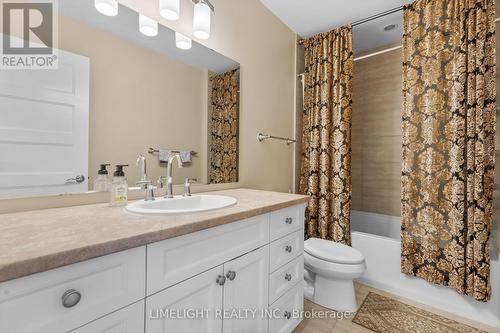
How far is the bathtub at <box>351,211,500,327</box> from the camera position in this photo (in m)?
1.54

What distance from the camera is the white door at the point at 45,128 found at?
88 centimetres

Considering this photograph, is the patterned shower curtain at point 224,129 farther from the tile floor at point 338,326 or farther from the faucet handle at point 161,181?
the tile floor at point 338,326

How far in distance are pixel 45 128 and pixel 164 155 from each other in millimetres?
534

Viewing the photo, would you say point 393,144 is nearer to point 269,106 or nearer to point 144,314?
point 269,106

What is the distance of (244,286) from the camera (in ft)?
3.41

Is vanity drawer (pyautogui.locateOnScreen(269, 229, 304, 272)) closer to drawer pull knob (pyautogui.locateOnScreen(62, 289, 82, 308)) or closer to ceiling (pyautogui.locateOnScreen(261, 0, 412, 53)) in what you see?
drawer pull knob (pyautogui.locateOnScreen(62, 289, 82, 308))

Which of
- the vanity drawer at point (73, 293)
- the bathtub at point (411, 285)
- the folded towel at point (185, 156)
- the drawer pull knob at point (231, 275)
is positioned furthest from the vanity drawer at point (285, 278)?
the bathtub at point (411, 285)

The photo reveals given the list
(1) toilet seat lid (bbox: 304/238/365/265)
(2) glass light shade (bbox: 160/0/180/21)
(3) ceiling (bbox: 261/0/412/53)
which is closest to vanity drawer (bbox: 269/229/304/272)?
(1) toilet seat lid (bbox: 304/238/365/265)

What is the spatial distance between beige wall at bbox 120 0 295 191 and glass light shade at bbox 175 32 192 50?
36 mm

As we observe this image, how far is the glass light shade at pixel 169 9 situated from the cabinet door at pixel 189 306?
4.21ft

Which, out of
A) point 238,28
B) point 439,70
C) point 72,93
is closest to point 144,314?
point 72,93

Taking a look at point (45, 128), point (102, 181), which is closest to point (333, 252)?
point (102, 181)

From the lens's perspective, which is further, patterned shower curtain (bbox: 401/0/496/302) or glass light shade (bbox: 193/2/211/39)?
patterned shower curtain (bbox: 401/0/496/302)

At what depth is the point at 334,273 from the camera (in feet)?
5.37
